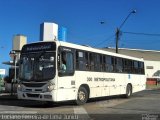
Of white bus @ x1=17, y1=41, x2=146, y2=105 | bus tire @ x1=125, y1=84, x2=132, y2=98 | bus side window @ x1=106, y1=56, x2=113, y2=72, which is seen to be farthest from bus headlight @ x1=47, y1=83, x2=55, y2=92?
bus tire @ x1=125, y1=84, x2=132, y2=98

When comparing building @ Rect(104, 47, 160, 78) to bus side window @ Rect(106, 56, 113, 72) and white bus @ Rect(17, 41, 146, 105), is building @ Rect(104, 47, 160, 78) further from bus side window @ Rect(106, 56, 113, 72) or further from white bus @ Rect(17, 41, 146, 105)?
white bus @ Rect(17, 41, 146, 105)

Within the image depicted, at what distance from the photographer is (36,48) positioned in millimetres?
19469

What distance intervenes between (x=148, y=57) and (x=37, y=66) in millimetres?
70066

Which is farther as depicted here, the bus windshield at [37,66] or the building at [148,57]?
the building at [148,57]

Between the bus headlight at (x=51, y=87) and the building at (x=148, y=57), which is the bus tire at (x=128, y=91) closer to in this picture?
the bus headlight at (x=51, y=87)

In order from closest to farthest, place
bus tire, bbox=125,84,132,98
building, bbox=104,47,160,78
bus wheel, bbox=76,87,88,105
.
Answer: bus wheel, bbox=76,87,88,105, bus tire, bbox=125,84,132,98, building, bbox=104,47,160,78

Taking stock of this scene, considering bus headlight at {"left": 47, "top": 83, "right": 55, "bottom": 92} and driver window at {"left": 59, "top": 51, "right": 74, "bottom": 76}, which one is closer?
bus headlight at {"left": 47, "top": 83, "right": 55, "bottom": 92}

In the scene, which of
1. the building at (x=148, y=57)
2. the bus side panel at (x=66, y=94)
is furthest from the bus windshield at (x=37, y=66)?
the building at (x=148, y=57)

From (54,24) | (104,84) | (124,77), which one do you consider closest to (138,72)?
(124,77)

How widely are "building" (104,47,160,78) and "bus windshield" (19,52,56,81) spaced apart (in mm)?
60900

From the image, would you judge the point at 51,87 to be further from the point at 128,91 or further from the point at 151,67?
the point at 151,67

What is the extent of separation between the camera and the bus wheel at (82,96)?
2028cm

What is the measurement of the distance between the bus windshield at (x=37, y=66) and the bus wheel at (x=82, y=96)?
2.45 metres

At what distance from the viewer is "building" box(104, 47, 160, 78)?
82.8m
